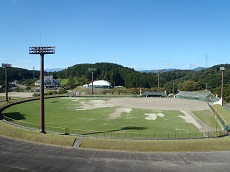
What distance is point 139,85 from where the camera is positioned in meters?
170

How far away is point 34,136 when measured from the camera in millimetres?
43375

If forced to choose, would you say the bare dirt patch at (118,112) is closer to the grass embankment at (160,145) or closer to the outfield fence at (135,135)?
the outfield fence at (135,135)

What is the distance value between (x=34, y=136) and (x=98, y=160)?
14432mm

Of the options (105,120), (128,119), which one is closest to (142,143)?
(105,120)

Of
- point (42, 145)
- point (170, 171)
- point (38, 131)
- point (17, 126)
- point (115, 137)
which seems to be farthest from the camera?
point (17, 126)

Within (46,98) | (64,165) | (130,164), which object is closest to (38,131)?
(64,165)

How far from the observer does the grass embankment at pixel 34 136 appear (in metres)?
41.1

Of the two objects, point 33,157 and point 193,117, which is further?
point 193,117

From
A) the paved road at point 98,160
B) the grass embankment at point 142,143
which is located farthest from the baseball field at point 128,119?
the paved road at point 98,160

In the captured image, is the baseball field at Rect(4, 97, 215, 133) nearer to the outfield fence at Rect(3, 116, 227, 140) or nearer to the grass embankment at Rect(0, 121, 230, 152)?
the outfield fence at Rect(3, 116, 227, 140)

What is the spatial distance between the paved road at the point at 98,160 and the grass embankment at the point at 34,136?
1.74 meters

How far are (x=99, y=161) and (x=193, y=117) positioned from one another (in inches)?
1469

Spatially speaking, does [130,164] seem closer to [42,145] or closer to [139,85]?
[42,145]

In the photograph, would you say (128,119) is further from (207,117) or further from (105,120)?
(207,117)
